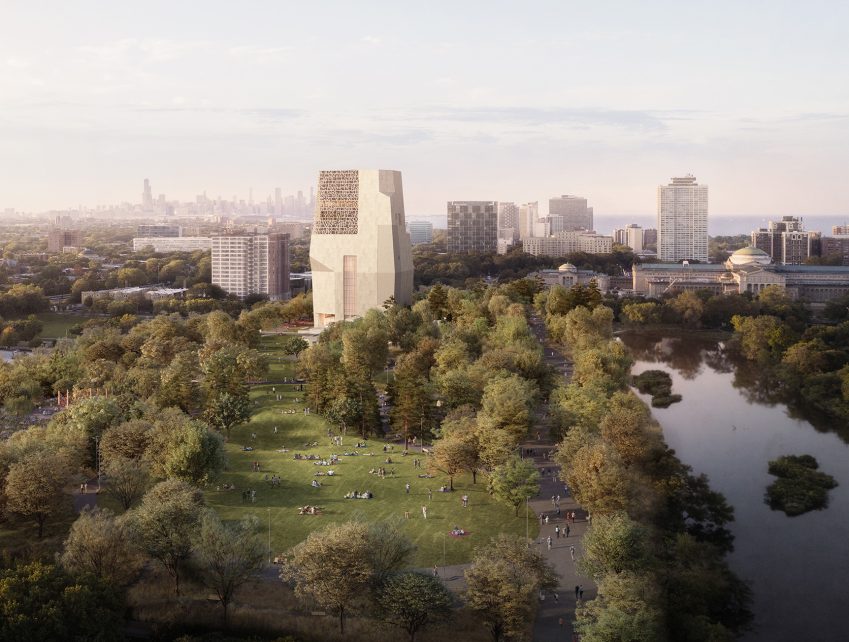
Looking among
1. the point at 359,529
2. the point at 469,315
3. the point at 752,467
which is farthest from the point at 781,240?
the point at 359,529

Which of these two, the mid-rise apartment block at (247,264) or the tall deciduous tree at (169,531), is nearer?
the tall deciduous tree at (169,531)

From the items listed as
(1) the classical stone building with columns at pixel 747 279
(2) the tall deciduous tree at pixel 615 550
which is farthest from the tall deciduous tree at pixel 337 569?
(1) the classical stone building with columns at pixel 747 279

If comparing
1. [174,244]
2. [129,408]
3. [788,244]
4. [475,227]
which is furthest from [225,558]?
[174,244]

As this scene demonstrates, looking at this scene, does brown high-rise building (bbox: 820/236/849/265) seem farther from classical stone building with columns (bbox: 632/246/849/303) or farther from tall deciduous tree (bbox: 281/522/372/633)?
tall deciduous tree (bbox: 281/522/372/633)

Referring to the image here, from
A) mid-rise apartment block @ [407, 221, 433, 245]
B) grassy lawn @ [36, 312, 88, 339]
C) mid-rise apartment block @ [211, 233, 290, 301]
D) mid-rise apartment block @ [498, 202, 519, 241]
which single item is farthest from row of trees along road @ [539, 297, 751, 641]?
mid-rise apartment block @ [407, 221, 433, 245]

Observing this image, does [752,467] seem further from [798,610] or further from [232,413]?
[232,413]

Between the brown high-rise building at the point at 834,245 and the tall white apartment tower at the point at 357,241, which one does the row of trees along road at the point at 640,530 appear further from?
the brown high-rise building at the point at 834,245

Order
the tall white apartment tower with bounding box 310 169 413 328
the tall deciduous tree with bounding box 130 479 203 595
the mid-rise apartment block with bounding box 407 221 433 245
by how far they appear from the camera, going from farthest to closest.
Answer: the mid-rise apartment block with bounding box 407 221 433 245 → the tall white apartment tower with bounding box 310 169 413 328 → the tall deciduous tree with bounding box 130 479 203 595
